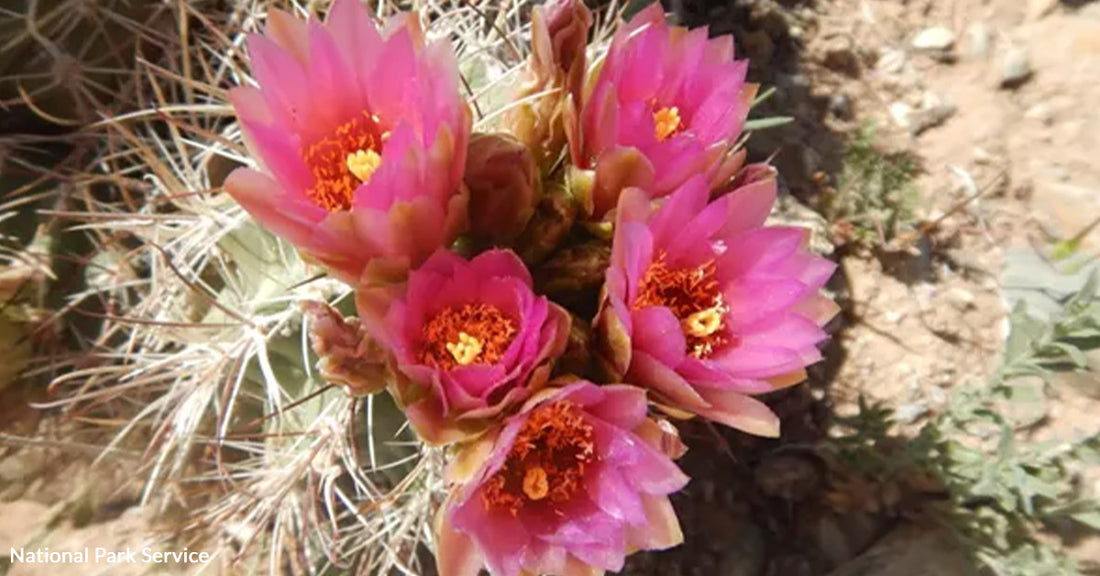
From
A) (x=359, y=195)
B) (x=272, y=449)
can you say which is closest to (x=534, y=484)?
(x=359, y=195)

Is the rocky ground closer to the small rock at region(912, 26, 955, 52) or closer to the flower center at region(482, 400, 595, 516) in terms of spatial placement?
the small rock at region(912, 26, 955, 52)

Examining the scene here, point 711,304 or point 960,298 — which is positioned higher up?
point 711,304

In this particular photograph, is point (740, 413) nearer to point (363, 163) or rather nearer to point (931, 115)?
point (363, 163)

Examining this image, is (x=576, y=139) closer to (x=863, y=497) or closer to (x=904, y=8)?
(x=863, y=497)

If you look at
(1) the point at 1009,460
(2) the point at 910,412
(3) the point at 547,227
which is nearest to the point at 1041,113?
(2) the point at 910,412

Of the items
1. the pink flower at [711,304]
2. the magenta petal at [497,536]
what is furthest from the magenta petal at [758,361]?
the magenta petal at [497,536]

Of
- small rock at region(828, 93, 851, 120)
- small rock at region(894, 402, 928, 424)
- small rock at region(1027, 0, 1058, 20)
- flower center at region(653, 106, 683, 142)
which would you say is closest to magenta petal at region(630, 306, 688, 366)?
flower center at region(653, 106, 683, 142)
